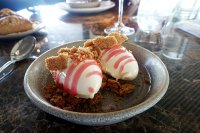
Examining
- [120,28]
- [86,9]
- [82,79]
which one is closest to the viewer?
[82,79]

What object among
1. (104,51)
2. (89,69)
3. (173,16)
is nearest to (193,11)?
(173,16)

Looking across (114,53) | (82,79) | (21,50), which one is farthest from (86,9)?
(82,79)

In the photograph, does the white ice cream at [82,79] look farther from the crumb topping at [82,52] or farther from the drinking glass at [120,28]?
the drinking glass at [120,28]

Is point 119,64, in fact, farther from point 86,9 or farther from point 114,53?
point 86,9

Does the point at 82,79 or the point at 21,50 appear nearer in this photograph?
the point at 82,79


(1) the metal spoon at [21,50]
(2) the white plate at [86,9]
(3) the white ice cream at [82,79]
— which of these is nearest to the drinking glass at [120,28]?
(2) the white plate at [86,9]

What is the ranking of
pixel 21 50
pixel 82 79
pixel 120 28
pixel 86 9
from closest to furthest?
pixel 82 79
pixel 21 50
pixel 120 28
pixel 86 9

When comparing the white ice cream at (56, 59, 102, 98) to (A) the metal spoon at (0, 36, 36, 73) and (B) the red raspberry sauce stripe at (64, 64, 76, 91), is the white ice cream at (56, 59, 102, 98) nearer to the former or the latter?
(B) the red raspberry sauce stripe at (64, 64, 76, 91)
